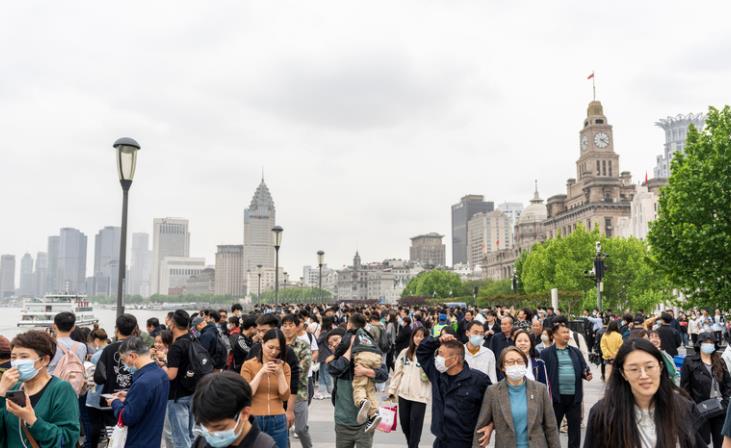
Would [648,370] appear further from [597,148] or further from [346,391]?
[597,148]

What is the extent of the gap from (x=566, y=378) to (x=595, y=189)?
102 metres

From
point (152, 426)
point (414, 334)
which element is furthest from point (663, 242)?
point (152, 426)

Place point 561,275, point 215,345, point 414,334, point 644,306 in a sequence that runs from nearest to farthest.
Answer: point 414,334
point 215,345
point 644,306
point 561,275

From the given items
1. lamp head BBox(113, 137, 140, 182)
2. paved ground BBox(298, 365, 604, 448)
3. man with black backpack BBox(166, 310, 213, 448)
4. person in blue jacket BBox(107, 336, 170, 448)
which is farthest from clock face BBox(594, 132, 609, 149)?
person in blue jacket BBox(107, 336, 170, 448)

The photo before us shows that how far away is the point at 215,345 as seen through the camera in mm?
9695

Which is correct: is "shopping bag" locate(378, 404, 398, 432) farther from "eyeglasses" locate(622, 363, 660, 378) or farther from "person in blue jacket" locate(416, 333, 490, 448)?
"eyeglasses" locate(622, 363, 660, 378)

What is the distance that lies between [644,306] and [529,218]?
86897 mm

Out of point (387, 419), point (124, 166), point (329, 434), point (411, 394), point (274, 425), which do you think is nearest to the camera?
point (274, 425)

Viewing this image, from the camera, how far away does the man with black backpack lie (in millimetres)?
7992

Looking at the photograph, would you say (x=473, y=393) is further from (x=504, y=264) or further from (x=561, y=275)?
(x=504, y=264)

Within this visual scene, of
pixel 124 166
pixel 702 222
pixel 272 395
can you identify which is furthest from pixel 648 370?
pixel 702 222

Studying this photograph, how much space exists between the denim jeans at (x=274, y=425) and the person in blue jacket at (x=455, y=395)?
1593 mm

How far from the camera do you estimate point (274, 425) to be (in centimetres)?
654

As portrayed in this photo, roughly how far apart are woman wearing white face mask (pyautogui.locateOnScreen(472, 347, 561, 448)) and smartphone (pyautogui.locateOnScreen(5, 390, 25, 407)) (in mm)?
3729
